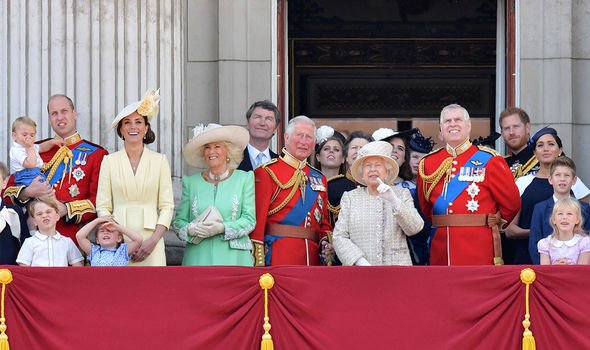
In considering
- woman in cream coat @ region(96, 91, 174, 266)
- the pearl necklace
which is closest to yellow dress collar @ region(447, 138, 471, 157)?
the pearl necklace

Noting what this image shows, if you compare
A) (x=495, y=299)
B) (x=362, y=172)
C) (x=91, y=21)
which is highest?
(x=91, y=21)

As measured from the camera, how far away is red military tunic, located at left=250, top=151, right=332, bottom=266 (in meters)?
10.8

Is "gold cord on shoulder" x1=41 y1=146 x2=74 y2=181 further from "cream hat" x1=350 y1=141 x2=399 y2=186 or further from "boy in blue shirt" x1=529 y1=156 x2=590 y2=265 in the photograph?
"boy in blue shirt" x1=529 y1=156 x2=590 y2=265

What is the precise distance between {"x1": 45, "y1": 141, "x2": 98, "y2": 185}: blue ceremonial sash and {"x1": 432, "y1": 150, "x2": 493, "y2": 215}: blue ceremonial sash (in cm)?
242

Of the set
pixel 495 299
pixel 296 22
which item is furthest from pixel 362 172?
pixel 296 22

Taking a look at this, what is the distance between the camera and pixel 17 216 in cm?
1048

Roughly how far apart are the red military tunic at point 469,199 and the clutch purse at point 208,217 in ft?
4.82

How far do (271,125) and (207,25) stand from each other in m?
1.80

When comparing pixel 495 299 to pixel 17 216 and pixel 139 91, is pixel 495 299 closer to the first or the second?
pixel 17 216

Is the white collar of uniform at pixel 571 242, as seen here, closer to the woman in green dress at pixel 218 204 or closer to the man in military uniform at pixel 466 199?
the man in military uniform at pixel 466 199

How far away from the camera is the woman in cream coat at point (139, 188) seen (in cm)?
1050

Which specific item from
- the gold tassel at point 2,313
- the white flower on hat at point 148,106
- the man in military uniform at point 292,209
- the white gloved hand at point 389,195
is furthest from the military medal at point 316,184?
the gold tassel at point 2,313

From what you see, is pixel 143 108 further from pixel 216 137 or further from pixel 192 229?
pixel 192 229

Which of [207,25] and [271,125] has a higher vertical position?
[207,25]
